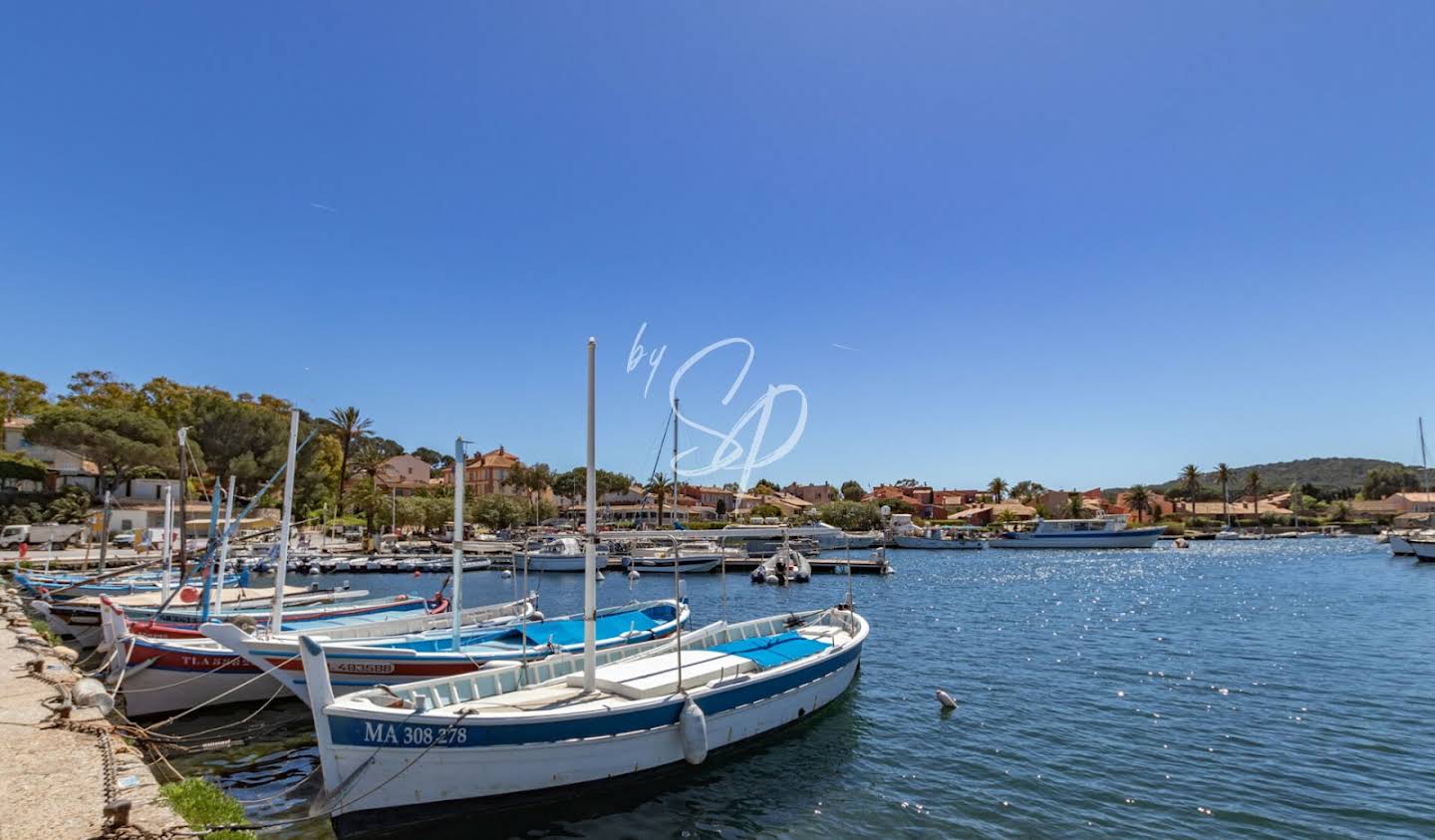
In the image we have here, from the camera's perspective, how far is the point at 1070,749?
15.6 metres

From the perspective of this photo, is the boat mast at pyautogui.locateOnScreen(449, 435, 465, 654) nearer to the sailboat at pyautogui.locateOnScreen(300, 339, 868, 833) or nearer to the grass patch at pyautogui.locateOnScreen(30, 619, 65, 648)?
the sailboat at pyautogui.locateOnScreen(300, 339, 868, 833)

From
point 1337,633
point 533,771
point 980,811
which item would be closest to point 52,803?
point 533,771

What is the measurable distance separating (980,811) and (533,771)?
762cm

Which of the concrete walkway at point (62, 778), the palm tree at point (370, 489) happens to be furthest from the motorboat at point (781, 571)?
the palm tree at point (370, 489)

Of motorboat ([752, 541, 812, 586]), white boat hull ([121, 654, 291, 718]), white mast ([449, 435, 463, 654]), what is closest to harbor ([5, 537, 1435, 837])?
white boat hull ([121, 654, 291, 718])

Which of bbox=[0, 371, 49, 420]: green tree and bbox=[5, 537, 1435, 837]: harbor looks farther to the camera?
bbox=[0, 371, 49, 420]: green tree

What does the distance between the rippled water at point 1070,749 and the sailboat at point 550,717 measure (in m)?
0.63

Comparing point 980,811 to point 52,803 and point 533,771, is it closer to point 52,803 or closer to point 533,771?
point 533,771

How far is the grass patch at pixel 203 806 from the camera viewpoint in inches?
373

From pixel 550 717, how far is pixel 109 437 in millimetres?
75704

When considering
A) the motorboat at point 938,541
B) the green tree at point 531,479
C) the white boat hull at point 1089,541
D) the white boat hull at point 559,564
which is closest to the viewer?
the white boat hull at point 559,564

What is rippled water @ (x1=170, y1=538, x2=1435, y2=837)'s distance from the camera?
40.1ft

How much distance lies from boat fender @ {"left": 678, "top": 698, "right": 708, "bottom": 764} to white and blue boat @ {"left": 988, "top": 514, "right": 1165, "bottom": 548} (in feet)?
334

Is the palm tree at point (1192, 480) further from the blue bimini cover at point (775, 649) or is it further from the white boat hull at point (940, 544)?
the blue bimini cover at point (775, 649)
